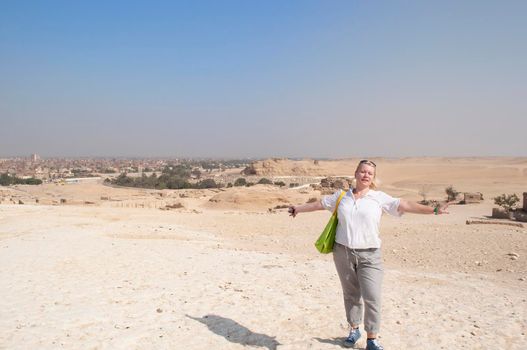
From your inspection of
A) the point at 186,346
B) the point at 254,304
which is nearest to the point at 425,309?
the point at 254,304

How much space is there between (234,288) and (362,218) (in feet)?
12.4

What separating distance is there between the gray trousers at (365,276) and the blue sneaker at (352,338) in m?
0.38

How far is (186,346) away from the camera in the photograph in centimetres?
510

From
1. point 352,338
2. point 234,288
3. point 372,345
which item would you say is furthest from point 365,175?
point 234,288

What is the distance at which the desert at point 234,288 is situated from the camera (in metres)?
5.38

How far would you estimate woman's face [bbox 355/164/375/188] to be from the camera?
4.43m

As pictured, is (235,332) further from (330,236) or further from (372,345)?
(330,236)

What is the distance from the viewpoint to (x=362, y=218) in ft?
14.4

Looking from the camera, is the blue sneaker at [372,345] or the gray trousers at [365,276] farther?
the blue sneaker at [372,345]

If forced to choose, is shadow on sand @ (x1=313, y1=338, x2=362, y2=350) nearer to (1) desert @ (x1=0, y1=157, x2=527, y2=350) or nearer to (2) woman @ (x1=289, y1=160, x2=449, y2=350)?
(1) desert @ (x1=0, y1=157, x2=527, y2=350)

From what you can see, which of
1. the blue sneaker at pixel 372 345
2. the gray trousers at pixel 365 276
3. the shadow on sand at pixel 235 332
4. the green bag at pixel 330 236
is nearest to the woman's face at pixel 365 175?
the green bag at pixel 330 236

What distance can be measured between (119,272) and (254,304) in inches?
130

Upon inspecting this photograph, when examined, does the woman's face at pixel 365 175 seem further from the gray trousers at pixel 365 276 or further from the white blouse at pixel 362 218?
the gray trousers at pixel 365 276

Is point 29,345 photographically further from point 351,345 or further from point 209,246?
point 209,246
